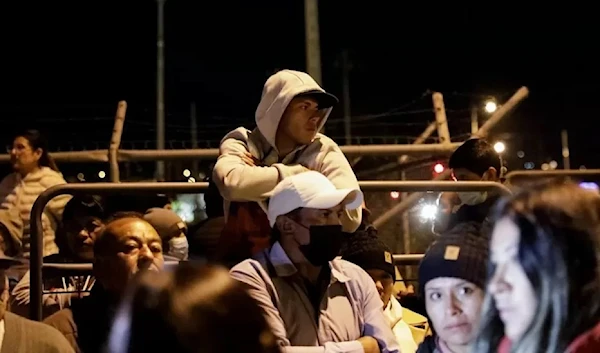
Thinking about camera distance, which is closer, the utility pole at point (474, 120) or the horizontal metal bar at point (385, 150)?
the horizontal metal bar at point (385, 150)

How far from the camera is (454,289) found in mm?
3445

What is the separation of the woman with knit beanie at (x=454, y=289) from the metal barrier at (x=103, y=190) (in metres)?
1.58

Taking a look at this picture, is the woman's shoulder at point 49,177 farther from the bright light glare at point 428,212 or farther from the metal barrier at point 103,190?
the bright light glare at point 428,212

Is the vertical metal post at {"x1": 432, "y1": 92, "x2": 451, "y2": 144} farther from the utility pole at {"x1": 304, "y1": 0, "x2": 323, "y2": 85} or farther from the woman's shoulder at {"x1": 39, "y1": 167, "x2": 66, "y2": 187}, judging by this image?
the utility pole at {"x1": 304, "y1": 0, "x2": 323, "y2": 85}

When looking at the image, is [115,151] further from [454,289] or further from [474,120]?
[454,289]

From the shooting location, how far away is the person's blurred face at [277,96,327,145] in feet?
15.3

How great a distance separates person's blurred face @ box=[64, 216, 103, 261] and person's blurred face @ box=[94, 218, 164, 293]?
1.07 metres

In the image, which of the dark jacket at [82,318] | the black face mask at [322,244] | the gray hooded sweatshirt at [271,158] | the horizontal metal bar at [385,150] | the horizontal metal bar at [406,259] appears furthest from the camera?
the horizontal metal bar at [385,150]

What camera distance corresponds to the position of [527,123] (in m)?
28.4

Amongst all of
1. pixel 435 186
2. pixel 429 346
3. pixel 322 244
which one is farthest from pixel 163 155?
pixel 429 346

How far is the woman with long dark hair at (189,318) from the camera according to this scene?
1.97 meters

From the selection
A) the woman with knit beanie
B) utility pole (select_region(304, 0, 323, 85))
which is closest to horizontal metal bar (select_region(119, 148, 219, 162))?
the woman with knit beanie

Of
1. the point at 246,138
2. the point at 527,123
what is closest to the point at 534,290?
the point at 246,138

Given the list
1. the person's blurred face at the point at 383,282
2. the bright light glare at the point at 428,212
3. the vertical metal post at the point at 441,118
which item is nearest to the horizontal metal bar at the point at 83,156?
the bright light glare at the point at 428,212
